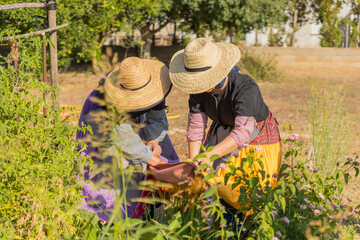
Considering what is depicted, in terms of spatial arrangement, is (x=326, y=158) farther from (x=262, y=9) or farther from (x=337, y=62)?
(x=337, y=62)

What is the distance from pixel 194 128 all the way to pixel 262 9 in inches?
399

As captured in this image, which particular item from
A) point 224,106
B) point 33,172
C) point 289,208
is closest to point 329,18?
point 224,106

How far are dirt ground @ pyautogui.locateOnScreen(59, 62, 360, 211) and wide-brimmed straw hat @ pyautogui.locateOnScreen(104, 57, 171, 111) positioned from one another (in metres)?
1.72

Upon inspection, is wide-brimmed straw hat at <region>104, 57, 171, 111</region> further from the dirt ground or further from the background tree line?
the background tree line

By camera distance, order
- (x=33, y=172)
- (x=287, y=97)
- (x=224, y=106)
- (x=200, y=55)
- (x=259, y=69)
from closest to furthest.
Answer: (x=33, y=172) < (x=200, y=55) < (x=224, y=106) < (x=287, y=97) < (x=259, y=69)

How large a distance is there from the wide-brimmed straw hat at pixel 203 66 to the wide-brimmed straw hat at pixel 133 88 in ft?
0.52

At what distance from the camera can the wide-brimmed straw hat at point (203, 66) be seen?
8.87 feet

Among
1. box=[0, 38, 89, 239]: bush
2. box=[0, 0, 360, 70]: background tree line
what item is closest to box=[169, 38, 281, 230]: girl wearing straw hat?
box=[0, 38, 89, 239]: bush

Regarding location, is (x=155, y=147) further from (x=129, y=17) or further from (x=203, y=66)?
(x=129, y=17)

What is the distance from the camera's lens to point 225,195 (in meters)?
2.84

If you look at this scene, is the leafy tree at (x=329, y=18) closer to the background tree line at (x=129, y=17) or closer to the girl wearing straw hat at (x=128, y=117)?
the background tree line at (x=129, y=17)

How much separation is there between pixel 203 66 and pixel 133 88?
443 millimetres

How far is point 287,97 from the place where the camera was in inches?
375

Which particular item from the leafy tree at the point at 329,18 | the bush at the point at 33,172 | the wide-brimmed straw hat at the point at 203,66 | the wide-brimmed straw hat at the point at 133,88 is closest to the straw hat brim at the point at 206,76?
the wide-brimmed straw hat at the point at 203,66
